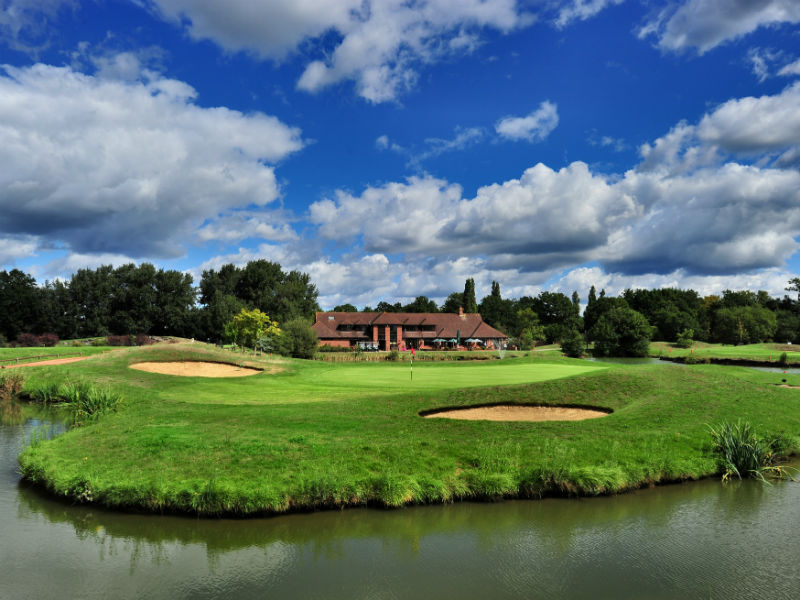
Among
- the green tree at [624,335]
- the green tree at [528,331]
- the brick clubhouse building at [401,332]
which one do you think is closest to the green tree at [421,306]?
the green tree at [528,331]

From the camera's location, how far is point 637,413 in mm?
17922

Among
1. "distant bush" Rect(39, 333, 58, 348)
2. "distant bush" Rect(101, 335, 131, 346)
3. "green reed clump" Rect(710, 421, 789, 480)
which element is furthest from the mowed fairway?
"distant bush" Rect(39, 333, 58, 348)

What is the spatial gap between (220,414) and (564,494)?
39.5 feet

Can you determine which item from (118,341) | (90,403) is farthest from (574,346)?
(90,403)

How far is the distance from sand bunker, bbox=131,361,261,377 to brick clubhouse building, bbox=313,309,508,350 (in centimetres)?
4629

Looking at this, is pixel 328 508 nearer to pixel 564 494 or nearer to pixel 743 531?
pixel 564 494

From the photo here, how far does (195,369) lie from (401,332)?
2083 inches

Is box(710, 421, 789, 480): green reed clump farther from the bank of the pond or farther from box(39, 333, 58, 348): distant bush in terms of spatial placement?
box(39, 333, 58, 348): distant bush

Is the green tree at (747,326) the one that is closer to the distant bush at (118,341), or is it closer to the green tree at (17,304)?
the distant bush at (118,341)

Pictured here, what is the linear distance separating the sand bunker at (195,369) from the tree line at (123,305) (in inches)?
1679

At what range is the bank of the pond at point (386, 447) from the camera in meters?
11.2

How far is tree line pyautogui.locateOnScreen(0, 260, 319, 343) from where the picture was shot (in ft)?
243

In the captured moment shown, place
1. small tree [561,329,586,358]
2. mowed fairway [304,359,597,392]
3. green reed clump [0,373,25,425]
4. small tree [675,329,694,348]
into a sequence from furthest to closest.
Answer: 1. small tree [675,329,694,348]
2. small tree [561,329,586,358]
3. mowed fairway [304,359,597,392]
4. green reed clump [0,373,25,425]

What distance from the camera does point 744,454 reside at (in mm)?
13961
